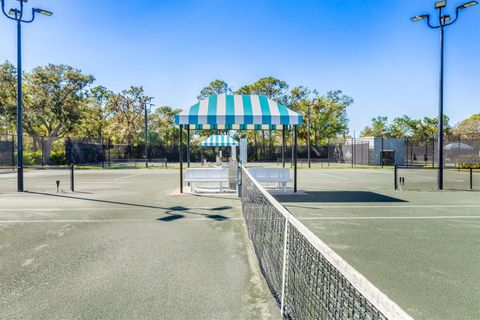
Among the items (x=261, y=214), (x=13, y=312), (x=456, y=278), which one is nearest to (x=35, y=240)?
(x=13, y=312)

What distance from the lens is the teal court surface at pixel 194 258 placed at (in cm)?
359

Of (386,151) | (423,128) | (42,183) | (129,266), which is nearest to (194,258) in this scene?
(129,266)

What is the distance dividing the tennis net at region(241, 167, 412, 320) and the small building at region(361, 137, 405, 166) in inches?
1456

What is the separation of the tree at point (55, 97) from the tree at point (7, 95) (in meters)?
1.93

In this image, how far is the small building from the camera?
38.5 m

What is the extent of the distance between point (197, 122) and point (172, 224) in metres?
5.22

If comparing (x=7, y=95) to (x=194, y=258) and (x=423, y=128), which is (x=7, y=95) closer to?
(x=194, y=258)

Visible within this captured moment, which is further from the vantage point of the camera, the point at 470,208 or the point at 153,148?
the point at 153,148

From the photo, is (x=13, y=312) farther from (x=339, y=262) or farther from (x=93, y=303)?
(x=339, y=262)

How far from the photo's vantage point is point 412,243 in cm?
589

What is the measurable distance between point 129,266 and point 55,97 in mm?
41287

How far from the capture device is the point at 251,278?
4.36 m

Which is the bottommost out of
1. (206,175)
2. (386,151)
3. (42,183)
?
(42,183)

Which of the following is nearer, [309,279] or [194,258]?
[309,279]
